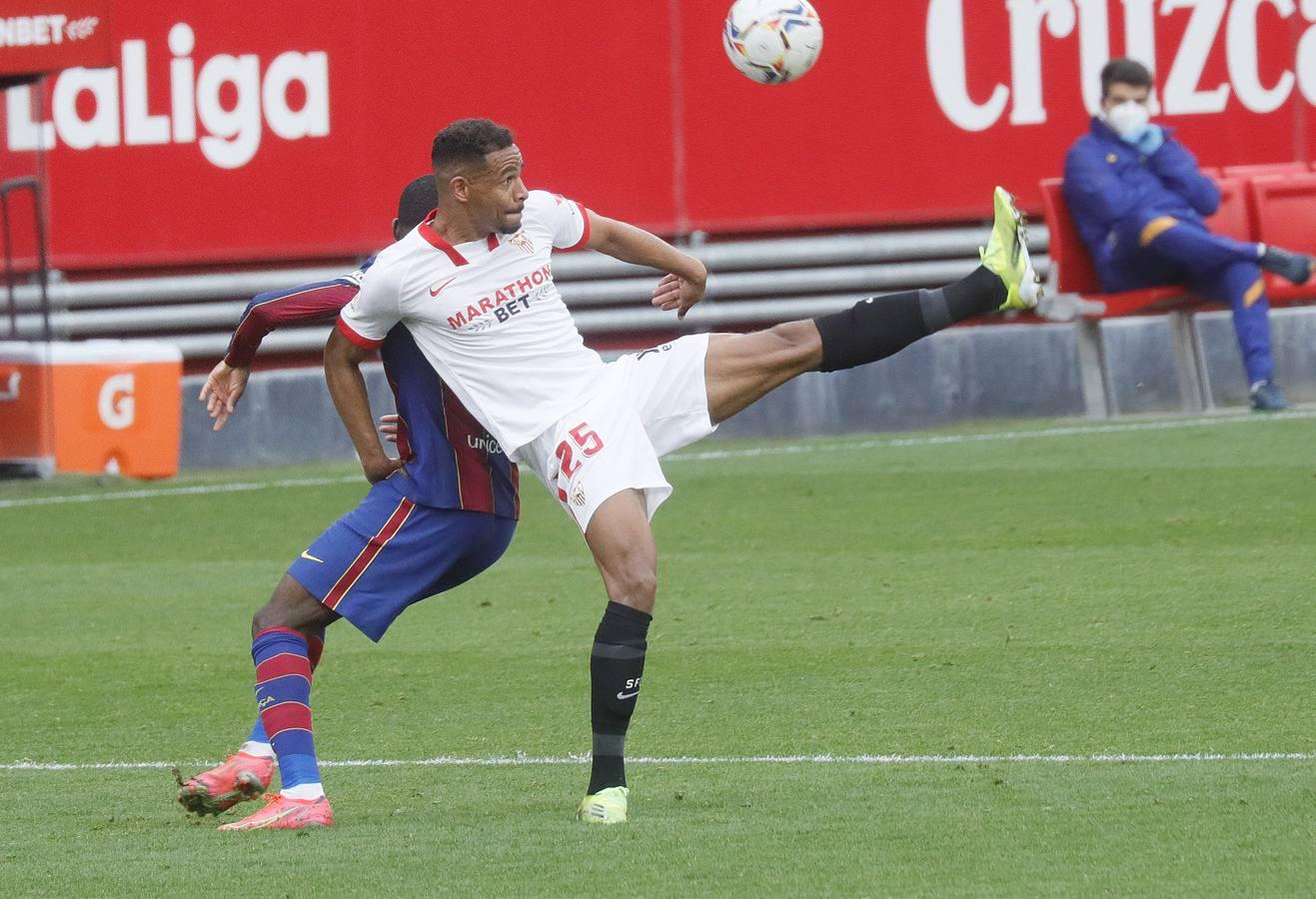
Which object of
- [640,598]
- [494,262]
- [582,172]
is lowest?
[640,598]

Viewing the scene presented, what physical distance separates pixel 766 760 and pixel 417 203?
1813mm

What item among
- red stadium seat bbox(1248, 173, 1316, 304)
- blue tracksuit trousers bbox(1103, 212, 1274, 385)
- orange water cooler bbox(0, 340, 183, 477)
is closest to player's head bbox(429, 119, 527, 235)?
blue tracksuit trousers bbox(1103, 212, 1274, 385)

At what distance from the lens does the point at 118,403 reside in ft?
49.5

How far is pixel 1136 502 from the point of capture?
11.8 meters

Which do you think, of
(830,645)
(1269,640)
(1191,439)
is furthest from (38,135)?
(1269,640)

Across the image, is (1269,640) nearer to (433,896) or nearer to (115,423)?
(433,896)

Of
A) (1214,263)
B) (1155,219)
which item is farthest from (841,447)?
(1214,263)

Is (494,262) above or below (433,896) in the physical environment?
above

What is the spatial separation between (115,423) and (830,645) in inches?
294

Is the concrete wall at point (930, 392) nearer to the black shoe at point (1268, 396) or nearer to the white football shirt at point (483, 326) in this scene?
the black shoe at point (1268, 396)

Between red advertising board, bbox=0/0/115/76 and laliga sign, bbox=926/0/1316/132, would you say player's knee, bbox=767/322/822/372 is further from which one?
laliga sign, bbox=926/0/1316/132

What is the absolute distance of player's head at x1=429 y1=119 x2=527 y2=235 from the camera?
6.27 meters

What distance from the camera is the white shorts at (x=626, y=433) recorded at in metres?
6.21

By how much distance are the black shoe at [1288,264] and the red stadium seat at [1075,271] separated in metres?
0.64
